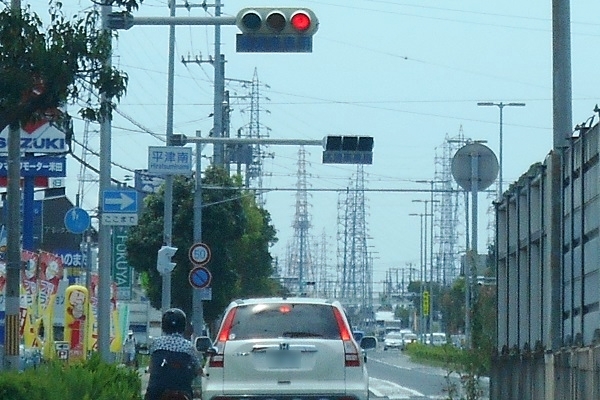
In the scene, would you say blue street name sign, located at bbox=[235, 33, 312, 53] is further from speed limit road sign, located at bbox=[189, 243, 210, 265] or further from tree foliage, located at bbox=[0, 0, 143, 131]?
speed limit road sign, located at bbox=[189, 243, 210, 265]

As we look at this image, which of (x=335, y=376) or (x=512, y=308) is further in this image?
(x=512, y=308)

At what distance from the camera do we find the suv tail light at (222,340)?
14.6 meters

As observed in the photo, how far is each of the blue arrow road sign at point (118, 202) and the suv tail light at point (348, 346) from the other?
36.3 feet

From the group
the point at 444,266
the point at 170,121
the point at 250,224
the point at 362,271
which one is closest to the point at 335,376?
the point at 170,121

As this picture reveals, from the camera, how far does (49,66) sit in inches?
466

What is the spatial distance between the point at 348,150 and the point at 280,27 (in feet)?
46.7

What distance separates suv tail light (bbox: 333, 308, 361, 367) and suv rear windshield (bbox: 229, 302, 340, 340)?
2.3 inches

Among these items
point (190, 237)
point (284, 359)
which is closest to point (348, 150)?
point (284, 359)

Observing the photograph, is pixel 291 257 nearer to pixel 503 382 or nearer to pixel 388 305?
pixel 388 305

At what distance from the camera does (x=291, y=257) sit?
7372 inches

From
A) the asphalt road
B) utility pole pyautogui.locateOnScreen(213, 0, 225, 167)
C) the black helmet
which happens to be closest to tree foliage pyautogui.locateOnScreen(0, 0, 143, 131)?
the black helmet

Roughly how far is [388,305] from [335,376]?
173219 millimetres

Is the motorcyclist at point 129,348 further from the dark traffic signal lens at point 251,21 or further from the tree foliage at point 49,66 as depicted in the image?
the tree foliage at point 49,66

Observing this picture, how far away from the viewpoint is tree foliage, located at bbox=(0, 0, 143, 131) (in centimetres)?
1183
